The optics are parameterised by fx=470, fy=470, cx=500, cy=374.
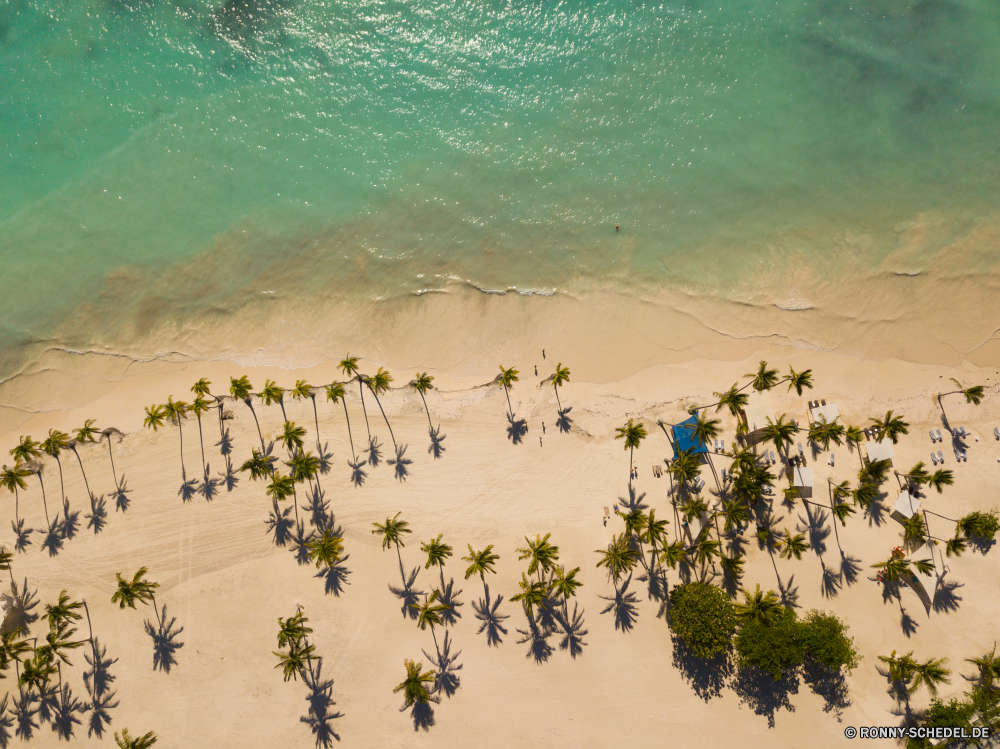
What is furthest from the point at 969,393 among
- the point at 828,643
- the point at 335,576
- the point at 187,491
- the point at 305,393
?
the point at 187,491

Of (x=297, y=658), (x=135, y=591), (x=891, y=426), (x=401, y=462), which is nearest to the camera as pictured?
(x=297, y=658)

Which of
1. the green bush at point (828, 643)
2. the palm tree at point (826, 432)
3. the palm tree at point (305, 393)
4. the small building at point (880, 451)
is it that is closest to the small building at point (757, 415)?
the palm tree at point (826, 432)

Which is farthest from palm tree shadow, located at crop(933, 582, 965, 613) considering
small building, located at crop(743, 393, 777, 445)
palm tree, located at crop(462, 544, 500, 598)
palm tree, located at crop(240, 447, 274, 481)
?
palm tree, located at crop(240, 447, 274, 481)

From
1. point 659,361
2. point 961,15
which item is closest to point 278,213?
point 659,361

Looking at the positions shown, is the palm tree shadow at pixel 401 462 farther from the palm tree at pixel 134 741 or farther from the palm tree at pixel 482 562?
the palm tree at pixel 134 741

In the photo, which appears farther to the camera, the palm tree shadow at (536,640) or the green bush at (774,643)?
the palm tree shadow at (536,640)

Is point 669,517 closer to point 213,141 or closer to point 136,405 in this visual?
point 136,405

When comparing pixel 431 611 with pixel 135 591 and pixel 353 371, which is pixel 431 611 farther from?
pixel 135 591
